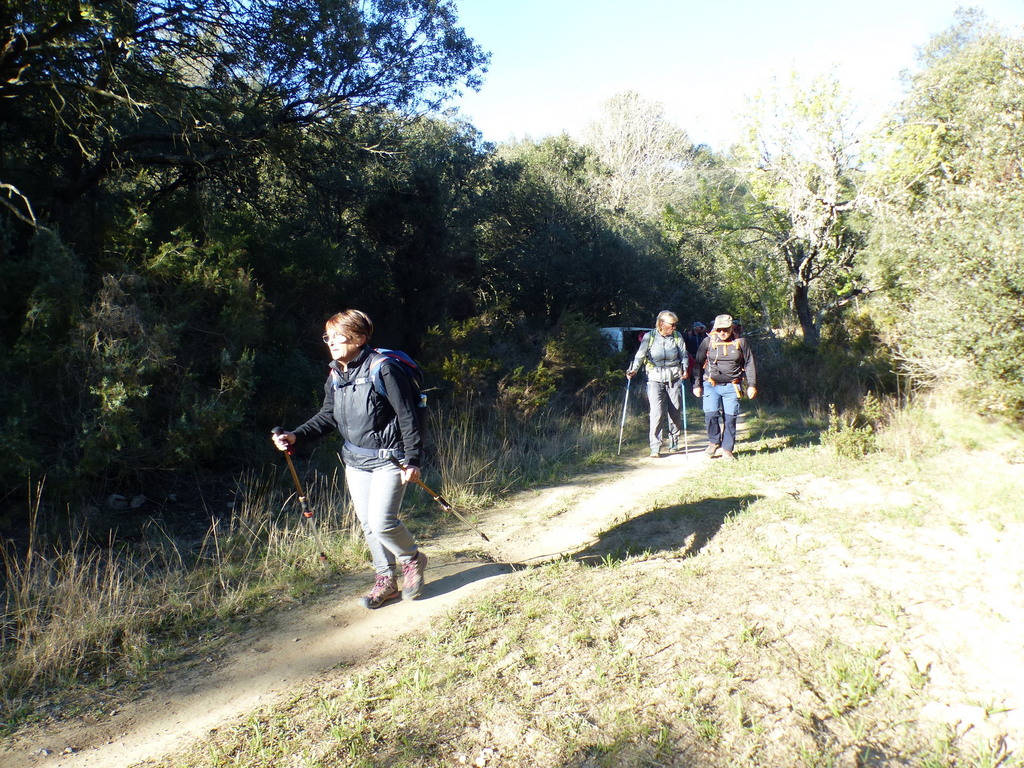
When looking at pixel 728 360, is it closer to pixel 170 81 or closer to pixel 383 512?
pixel 383 512

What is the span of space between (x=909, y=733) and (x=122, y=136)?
375 inches

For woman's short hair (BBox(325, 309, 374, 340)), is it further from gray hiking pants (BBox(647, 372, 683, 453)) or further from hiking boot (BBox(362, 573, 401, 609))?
gray hiking pants (BBox(647, 372, 683, 453))

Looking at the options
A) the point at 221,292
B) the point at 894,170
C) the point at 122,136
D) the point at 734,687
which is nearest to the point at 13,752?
the point at 734,687

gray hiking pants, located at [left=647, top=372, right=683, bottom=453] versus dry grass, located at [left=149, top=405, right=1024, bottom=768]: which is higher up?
gray hiking pants, located at [left=647, top=372, right=683, bottom=453]

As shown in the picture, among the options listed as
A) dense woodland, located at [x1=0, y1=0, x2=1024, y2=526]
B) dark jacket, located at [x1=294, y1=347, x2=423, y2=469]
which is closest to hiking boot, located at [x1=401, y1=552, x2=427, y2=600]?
dark jacket, located at [x1=294, y1=347, x2=423, y2=469]

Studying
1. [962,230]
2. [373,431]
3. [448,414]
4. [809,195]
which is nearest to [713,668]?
[373,431]

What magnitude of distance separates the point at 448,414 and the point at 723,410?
155 inches

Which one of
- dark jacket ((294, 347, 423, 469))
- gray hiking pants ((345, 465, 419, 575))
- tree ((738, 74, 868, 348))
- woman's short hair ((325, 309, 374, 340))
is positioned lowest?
gray hiking pants ((345, 465, 419, 575))

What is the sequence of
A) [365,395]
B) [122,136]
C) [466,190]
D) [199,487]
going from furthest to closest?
[466,190]
[122,136]
[199,487]
[365,395]

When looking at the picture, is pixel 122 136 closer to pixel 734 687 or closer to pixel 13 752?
pixel 13 752

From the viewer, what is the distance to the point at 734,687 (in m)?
3.36

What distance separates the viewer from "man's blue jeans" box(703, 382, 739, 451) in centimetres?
815

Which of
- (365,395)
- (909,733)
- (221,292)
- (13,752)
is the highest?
(221,292)

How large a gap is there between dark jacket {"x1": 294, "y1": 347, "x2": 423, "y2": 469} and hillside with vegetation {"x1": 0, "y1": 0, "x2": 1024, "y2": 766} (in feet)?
3.65
